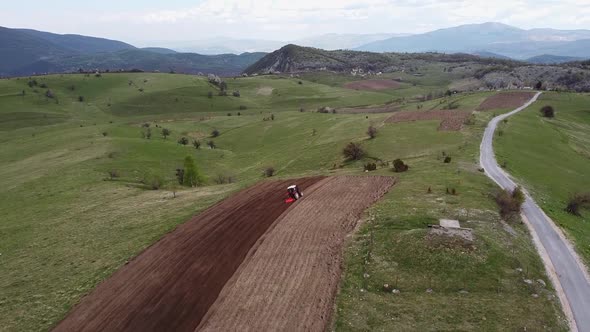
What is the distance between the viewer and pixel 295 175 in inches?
2265

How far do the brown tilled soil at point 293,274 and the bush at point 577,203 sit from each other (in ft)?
64.6

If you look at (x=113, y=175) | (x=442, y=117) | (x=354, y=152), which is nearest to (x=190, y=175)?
(x=113, y=175)

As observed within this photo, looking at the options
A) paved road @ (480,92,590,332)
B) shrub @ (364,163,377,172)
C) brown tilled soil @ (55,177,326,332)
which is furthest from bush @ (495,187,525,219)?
brown tilled soil @ (55,177,326,332)

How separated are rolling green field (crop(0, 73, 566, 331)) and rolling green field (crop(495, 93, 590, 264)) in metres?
5.38

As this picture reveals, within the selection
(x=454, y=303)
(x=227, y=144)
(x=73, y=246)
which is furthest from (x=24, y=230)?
(x=227, y=144)

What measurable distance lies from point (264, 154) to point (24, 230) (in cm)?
4878

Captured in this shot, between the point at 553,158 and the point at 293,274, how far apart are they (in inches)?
2158

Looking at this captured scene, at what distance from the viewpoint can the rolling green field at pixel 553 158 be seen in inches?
1555

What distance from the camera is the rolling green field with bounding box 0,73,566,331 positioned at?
80.4 ft

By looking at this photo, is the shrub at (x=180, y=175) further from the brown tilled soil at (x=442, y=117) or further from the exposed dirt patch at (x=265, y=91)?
the exposed dirt patch at (x=265, y=91)

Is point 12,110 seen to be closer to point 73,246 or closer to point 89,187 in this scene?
point 89,187

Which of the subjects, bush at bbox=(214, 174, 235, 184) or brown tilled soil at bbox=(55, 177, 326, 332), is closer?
brown tilled soil at bbox=(55, 177, 326, 332)

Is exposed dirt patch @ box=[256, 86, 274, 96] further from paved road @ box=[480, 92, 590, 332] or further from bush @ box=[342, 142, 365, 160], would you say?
paved road @ box=[480, 92, 590, 332]

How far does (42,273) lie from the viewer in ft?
109
